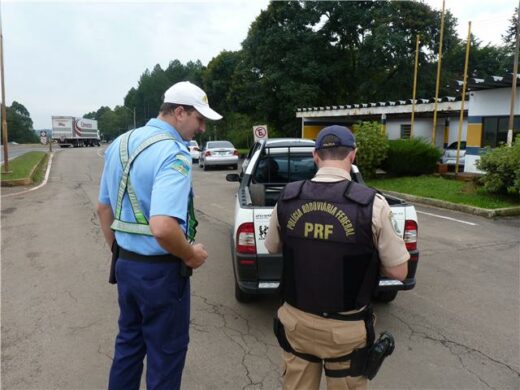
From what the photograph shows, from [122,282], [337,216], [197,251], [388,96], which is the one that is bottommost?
[122,282]

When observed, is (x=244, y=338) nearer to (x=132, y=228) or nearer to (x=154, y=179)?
(x=132, y=228)

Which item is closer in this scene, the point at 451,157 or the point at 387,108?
the point at 451,157

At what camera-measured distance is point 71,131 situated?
52.8m

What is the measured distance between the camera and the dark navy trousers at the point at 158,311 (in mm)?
2316

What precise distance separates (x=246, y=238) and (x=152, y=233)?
185 cm

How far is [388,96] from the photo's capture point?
3153cm

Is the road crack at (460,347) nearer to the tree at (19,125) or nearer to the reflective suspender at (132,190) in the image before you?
the reflective suspender at (132,190)

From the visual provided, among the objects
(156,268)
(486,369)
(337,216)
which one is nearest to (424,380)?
(486,369)

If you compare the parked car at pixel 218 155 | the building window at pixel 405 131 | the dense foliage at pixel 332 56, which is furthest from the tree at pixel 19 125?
the building window at pixel 405 131

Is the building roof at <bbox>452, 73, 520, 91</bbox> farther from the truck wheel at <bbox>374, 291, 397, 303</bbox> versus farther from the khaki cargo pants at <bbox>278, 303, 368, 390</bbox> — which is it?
the khaki cargo pants at <bbox>278, 303, 368, 390</bbox>

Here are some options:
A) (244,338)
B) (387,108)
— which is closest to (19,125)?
(387,108)

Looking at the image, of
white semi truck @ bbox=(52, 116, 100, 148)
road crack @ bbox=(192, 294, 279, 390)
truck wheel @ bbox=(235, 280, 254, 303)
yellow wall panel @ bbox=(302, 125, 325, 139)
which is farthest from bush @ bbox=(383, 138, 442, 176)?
white semi truck @ bbox=(52, 116, 100, 148)

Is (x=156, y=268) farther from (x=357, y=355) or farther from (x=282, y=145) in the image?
(x=282, y=145)

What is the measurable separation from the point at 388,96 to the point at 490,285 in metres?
28.2
